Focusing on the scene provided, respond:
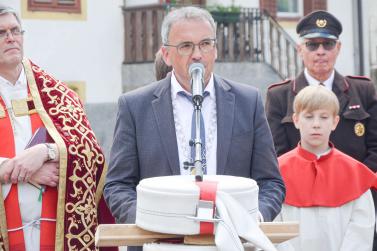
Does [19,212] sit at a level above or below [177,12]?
below

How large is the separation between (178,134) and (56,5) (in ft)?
42.3

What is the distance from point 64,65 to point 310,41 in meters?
11.3

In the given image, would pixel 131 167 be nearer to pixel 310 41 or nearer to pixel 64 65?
pixel 310 41

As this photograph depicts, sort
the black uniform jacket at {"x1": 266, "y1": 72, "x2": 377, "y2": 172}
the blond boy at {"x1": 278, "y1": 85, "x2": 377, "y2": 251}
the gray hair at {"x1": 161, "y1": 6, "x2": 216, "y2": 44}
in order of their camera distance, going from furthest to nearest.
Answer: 1. the black uniform jacket at {"x1": 266, "y1": 72, "x2": 377, "y2": 172}
2. the blond boy at {"x1": 278, "y1": 85, "x2": 377, "y2": 251}
3. the gray hair at {"x1": 161, "y1": 6, "x2": 216, "y2": 44}

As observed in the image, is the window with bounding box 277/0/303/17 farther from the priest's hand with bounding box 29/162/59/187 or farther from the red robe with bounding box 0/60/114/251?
the priest's hand with bounding box 29/162/59/187

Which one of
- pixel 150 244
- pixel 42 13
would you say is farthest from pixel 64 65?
pixel 150 244

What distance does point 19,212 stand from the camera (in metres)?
4.06

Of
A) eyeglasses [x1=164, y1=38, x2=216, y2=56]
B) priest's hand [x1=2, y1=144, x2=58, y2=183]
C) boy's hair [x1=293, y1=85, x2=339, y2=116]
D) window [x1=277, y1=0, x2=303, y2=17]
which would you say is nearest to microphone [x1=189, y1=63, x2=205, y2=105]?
eyeglasses [x1=164, y1=38, x2=216, y2=56]

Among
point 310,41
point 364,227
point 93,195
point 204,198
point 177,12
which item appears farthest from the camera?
point 310,41

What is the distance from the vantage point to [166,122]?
12.0 feet

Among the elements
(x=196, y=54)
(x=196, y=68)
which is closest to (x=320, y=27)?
(x=196, y=54)

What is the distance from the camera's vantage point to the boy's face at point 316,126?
4.79 metres

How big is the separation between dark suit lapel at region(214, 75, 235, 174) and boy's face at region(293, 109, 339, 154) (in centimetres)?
119

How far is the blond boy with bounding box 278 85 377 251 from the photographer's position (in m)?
4.70
